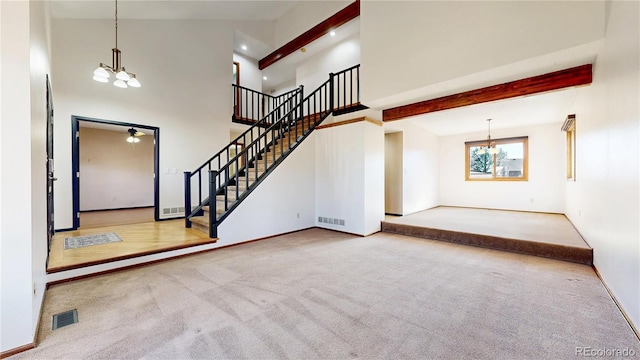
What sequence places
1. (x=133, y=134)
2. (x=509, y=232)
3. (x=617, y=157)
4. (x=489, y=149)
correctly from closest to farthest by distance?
1. (x=617, y=157)
2. (x=509, y=232)
3. (x=133, y=134)
4. (x=489, y=149)

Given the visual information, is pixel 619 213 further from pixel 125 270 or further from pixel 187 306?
pixel 125 270

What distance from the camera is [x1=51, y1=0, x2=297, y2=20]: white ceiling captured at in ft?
15.6

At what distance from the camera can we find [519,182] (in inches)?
292

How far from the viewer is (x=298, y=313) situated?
228cm

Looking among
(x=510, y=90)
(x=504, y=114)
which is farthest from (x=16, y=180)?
(x=504, y=114)

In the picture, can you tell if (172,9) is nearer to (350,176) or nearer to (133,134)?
(133,134)

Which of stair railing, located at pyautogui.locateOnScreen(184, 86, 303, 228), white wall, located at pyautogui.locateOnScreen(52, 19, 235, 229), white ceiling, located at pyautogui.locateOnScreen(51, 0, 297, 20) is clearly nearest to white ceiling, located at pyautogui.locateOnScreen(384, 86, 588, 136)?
stair railing, located at pyautogui.locateOnScreen(184, 86, 303, 228)

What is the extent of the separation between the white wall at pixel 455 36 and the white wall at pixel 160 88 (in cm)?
422

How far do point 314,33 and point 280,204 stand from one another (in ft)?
16.5

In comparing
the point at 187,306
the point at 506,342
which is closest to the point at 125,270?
the point at 187,306

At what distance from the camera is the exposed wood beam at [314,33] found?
625 centimetres

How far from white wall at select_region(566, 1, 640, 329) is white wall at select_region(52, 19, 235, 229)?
702 cm

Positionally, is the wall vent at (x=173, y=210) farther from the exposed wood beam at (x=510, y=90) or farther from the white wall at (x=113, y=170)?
the exposed wood beam at (x=510, y=90)

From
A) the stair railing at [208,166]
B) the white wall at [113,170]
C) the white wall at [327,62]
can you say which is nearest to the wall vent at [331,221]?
the stair railing at [208,166]
